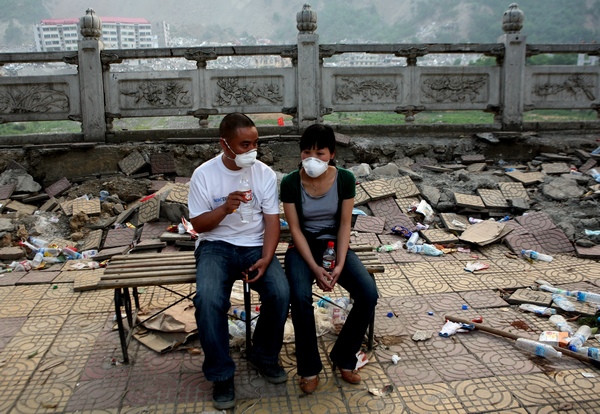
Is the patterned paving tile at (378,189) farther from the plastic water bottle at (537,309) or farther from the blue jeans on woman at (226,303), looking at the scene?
the blue jeans on woman at (226,303)

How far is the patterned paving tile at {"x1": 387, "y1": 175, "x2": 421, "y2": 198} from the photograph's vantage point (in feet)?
23.1

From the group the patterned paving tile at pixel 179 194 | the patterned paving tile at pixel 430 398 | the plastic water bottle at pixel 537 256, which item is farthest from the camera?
the patterned paving tile at pixel 179 194

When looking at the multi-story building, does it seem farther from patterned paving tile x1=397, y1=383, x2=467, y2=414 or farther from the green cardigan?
patterned paving tile x1=397, y1=383, x2=467, y2=414

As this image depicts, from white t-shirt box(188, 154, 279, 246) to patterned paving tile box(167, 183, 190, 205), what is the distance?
3.17 metres

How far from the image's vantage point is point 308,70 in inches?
333

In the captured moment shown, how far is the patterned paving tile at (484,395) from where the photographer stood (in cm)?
293

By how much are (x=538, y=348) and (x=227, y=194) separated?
2.46 m

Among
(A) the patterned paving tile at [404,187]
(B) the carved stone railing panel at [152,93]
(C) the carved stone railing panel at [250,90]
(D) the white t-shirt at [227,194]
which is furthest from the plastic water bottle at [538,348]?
(B) the carved stone railing panel at [152,93]

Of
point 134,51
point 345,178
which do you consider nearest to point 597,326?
point 345,178

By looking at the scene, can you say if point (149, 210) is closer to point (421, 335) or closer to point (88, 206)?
point (88, 206)

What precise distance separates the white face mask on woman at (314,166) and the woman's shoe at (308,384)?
133 cm

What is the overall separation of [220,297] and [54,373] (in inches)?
54.0

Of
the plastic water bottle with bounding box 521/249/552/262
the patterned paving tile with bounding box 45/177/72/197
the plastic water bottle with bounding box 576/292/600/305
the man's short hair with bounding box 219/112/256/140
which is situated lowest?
the plastic water bottle with bounding box 576/292/600/305

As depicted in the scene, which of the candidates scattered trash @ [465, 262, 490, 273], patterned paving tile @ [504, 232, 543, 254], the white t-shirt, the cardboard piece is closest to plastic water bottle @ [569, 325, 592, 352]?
scattered trash @ [465, 262, 490, 273]
